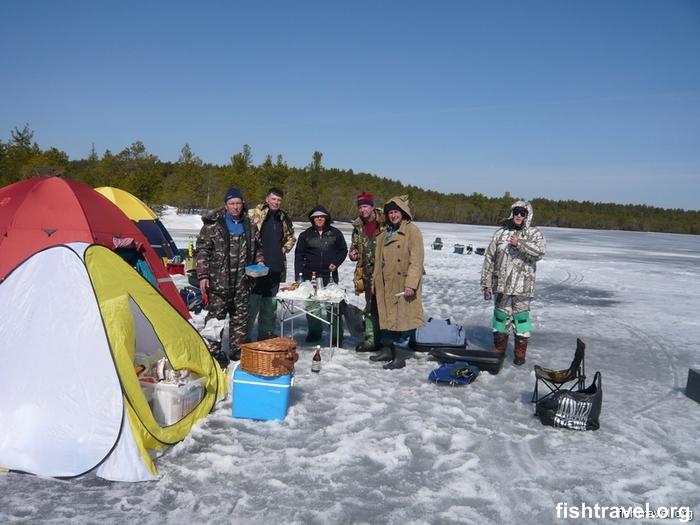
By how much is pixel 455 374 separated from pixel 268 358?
2.19 meters

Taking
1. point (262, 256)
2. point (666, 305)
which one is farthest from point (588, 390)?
point (666, 305)

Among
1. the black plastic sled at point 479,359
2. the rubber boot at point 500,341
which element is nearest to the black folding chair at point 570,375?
the black plastic sled at point 479,359

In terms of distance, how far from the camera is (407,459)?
12.5 feet

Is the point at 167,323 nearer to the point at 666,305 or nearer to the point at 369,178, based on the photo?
the point at 666,305

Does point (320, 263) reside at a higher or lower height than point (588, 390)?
higher

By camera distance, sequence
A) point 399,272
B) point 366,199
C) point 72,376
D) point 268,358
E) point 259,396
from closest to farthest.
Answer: point 72,376 < point 268,358 < point 259,396 < point 399,272 < point 366,199

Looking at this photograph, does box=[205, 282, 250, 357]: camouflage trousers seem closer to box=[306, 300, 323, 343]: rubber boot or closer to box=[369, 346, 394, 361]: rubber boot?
box=[306, 300, 323, 343]: rubber boot

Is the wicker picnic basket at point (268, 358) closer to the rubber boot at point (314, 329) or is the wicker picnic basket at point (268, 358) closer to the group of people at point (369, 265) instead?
the group of people at point (369, 265)

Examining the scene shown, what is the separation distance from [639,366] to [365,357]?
11.3 ft

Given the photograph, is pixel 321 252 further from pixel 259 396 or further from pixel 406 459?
pixel 406 459

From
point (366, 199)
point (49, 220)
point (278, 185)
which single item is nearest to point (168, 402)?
point (366, 199)

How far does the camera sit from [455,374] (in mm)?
5457

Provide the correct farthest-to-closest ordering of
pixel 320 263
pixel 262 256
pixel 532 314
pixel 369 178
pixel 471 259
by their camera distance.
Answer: pixel 369 178, pixel 471 259, pixel 532 314, pixel 320 263, pixel 262 256

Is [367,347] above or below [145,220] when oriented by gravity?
below
